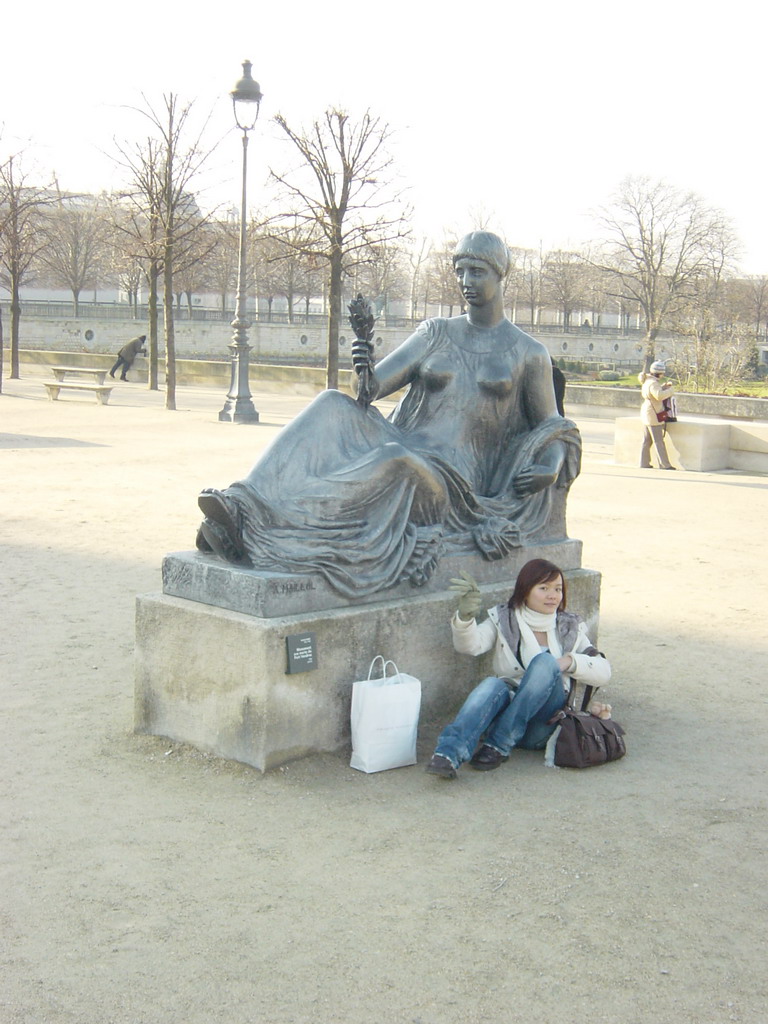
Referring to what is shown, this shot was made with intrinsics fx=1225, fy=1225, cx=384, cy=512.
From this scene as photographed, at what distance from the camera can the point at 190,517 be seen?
10.4 m

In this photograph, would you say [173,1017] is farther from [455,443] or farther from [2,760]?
[455,443]

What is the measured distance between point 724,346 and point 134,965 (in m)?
34.4

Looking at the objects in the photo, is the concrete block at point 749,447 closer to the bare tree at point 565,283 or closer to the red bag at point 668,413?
the red bag at point 668,413

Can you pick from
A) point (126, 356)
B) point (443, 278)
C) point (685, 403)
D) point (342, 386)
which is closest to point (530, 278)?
point (443, 278)

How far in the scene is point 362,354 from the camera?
18.0 feet

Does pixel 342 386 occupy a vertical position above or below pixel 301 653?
above

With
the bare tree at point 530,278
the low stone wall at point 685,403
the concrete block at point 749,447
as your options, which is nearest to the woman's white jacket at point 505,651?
the concrete block at point 749,447

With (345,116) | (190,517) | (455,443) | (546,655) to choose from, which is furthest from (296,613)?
(345,116)

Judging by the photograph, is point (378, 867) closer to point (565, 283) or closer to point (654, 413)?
point (654, 413)

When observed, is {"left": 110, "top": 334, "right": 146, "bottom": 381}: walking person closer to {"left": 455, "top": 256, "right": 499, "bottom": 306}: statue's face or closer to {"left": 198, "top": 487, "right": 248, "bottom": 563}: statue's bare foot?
{"left": 455, "top": 256, "right": 499, "bottom": 306}: statue's face

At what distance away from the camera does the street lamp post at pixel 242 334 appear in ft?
63.5

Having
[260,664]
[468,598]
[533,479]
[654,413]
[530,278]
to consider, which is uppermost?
[530,278]

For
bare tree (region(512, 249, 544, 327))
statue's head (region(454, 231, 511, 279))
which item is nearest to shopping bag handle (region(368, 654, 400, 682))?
statue's head (region(454, 231, 511, 279))

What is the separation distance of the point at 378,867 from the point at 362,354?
2.43 meters
